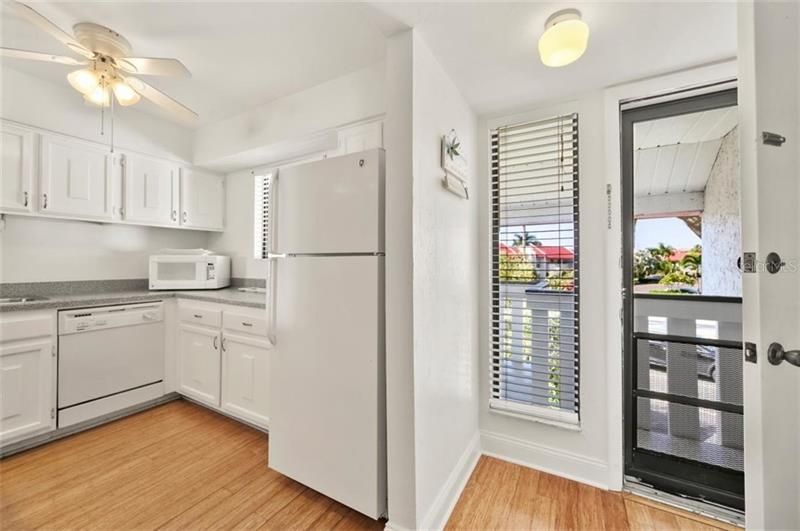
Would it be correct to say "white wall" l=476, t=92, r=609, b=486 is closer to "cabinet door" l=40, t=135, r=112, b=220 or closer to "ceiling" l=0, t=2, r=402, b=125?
"ceiling" l=0, t=2, r=402, b=125

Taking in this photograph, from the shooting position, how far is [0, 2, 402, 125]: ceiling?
162cm

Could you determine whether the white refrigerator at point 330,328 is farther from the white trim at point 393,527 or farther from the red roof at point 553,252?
the red roof at point 553,252

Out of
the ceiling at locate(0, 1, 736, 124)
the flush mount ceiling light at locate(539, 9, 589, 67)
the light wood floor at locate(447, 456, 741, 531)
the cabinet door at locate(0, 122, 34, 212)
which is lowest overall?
the light wood floor at locate(447, 456, 741, 531)

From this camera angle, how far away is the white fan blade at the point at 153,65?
5.56ft

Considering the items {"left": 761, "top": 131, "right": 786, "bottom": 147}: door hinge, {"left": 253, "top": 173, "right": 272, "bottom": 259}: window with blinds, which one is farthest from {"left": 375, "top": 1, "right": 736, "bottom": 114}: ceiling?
{"left": 253, "top": 173, "right": 272, "bottom": 259}: window with blinds

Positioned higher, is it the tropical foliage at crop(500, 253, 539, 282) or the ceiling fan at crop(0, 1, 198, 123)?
the ceiling fan at crop(0, 1, 198, 123)

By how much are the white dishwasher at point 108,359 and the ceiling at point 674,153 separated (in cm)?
371

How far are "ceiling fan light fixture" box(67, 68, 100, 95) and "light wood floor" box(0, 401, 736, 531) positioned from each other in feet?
7.26

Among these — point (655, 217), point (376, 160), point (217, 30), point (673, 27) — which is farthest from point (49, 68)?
point (655, 217)

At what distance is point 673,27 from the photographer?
4.55ft

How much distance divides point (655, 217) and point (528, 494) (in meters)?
1.74

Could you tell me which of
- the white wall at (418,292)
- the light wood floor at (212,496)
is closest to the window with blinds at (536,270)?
the light wood floor at (212,496)

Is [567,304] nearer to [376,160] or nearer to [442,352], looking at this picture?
[442,352]

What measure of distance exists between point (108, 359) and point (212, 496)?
1.51m
